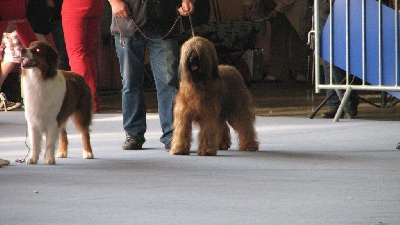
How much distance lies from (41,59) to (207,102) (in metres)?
1.20

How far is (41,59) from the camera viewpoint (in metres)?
6.23

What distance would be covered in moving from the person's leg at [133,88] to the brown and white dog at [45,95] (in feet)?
2.61

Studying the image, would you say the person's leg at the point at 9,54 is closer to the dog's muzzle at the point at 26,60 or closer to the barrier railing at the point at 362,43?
the barrier railing at the point at 362,43

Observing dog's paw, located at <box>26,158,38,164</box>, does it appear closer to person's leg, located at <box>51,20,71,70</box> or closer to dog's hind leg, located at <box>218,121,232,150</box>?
dog's hind leg, located at <box>218,121,232,150</box>

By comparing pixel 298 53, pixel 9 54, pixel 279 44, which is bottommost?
pixel 298 53

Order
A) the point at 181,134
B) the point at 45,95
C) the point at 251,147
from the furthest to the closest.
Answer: the point at 251,147, the point at 181,134, the point at 45,95

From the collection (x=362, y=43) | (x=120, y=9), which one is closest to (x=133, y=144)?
(x=120, y=9)

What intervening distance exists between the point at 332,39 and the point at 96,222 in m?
5.61

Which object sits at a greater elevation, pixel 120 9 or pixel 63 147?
pixel 120 9

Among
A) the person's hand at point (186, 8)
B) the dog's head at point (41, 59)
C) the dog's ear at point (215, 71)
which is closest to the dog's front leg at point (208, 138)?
the dog's ear at point (215, 71)

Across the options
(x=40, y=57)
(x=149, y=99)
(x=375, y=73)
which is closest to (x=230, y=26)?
(x=149, y=99)

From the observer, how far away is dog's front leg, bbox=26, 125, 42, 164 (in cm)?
641

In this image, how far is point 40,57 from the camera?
6223 mm

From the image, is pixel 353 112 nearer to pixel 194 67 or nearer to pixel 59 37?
pixel 59 37
